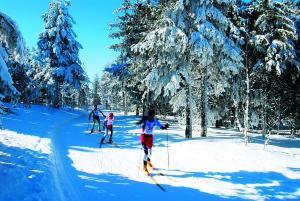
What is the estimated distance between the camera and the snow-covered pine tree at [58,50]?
38.9 metres

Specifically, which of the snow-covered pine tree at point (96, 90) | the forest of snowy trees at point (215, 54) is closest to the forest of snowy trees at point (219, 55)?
the forest of snowy trees at point (215, 54)

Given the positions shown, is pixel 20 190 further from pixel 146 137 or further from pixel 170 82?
pixel 170 82

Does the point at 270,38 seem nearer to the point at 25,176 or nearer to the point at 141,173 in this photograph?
the point at 141,173

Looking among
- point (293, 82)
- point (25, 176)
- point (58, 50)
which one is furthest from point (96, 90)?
point (25, 176)

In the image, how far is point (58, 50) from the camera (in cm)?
3869

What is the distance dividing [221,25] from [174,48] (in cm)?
336

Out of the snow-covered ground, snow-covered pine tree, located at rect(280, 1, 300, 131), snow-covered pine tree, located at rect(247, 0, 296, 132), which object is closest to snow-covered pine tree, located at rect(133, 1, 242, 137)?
snow-covered pine tree, located at rect(247, 0, 296, 132)

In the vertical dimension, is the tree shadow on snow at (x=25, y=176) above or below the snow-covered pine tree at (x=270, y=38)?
below

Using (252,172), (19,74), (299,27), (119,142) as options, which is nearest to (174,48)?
(119,142)

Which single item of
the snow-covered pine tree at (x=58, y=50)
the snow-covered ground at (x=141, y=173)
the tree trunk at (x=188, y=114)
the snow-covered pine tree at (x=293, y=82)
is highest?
the snow-covered pine tree at (x=58, y=50)

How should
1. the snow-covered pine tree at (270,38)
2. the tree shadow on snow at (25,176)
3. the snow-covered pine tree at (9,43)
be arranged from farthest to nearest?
the snow-covered pine tree at (270,38) → the snow-covered pine tree at (9,43) → the tree shadow on snow at (25,176)

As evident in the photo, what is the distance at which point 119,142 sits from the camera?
700 inches

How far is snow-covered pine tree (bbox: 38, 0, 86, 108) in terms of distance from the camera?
38.9 metres

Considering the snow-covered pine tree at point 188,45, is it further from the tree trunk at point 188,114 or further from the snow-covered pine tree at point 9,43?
the snow-covered pine tree at point 9,43
